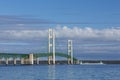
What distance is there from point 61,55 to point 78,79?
4155 inches

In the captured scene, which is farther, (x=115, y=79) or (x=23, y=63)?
(x=23, y=63)

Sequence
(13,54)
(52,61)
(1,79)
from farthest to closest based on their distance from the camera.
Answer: (52,61)
(13,54)
(1,79)

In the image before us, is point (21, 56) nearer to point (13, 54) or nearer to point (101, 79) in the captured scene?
point (13, 54)

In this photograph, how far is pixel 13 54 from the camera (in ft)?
527

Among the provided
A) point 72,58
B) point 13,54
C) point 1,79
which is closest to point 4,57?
point 13,54

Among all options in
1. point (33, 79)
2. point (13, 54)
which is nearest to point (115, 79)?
point (33, 79)

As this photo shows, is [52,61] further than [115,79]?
Yes

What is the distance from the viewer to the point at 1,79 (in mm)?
63188

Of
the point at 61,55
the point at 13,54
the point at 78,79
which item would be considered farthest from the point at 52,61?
the point at 78,79

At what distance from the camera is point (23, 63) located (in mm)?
173750

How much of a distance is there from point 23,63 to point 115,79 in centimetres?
11203

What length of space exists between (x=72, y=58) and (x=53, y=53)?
18.0 meters

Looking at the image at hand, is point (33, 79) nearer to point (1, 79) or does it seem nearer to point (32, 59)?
point (1, 79)

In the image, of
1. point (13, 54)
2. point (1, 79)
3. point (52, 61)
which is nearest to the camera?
point (1, 79)
